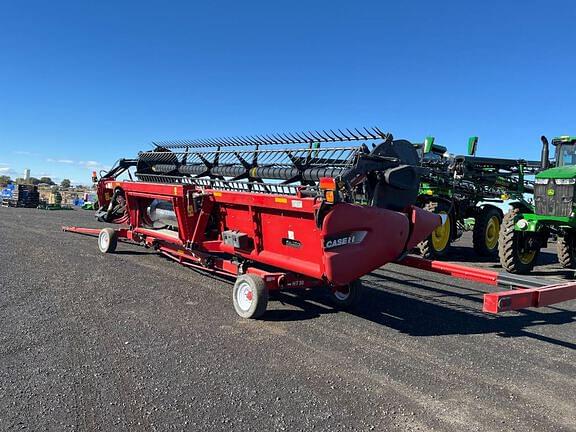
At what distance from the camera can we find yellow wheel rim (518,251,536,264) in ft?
29.6

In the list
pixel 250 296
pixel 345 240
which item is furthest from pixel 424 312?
pixel 250 296

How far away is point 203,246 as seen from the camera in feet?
21.1

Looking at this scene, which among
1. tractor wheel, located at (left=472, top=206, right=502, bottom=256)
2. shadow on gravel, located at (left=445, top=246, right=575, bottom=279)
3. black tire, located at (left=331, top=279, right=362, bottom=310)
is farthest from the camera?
tractor wheel, located at (left=472, top=206, right=502, bottom=256)

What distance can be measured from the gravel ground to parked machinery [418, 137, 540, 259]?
4.57 meters

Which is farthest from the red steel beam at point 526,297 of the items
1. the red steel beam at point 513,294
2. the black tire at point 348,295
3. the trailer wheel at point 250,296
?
the trailer wheel at point 250,296

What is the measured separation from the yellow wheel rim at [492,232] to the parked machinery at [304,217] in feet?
22.0

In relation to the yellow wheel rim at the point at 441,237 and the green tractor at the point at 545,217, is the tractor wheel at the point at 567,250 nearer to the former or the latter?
the green tractor at the point at 545,217

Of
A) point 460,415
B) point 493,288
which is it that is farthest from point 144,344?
point 493,288

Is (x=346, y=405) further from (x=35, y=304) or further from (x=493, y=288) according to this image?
(x=493, y=288)

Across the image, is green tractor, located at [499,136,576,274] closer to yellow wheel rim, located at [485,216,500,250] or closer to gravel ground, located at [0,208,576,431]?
yellow wheel rim, located at [485,216,500,250]

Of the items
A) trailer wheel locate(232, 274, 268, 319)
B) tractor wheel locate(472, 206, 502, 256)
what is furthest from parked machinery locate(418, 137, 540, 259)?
trailer wheel locate(232, 274, 268, 319)

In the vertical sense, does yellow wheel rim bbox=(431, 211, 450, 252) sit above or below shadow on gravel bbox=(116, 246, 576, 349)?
above

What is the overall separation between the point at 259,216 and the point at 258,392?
8.46 ft

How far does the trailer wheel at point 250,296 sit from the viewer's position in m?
4.96
